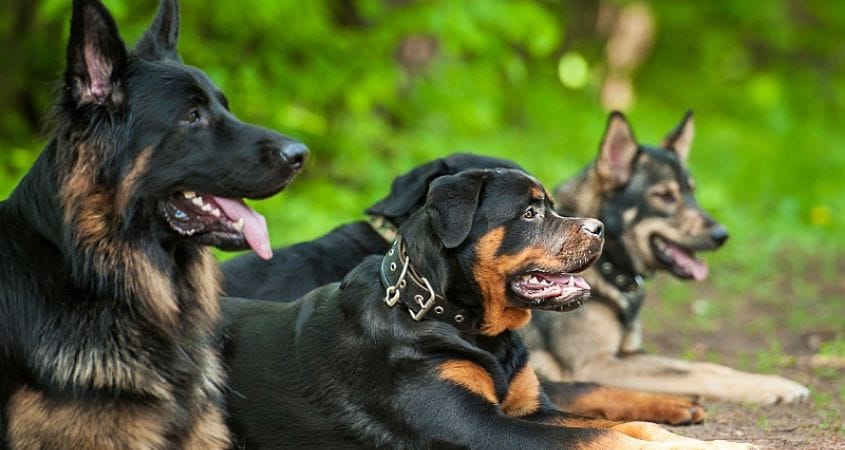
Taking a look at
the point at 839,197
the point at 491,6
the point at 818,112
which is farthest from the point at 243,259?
the point at 818,112

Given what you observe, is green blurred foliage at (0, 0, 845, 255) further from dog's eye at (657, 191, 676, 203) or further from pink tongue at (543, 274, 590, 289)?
pink tongue at (543, 274, 590, 289)

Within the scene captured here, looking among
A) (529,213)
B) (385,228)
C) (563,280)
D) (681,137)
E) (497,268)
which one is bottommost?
(385,228)

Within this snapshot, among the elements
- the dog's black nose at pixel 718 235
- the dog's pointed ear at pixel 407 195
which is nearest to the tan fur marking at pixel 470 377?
the dog's pointed ear at pixel 407 195

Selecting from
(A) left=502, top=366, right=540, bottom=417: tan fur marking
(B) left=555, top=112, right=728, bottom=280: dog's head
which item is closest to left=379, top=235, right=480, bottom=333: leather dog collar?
(A) left=502, top=366, right=540, bottom=417: tan fur marking

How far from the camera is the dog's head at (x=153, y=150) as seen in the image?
411 centimetres

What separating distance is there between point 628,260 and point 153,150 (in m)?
4.10

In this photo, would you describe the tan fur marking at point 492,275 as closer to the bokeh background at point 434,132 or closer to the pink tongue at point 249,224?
the pink tongue at point 249,224

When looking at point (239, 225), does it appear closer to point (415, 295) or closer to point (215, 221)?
point (215, 221)

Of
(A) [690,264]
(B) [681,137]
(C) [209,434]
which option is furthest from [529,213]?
(B) [681,137]

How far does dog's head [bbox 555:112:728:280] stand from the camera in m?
7.50

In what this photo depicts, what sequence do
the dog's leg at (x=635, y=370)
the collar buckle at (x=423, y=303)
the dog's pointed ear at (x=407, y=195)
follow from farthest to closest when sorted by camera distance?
the dog's leg at (x=635, y=370), the dog's pointed ear at (x=407, y=195), the collar buckle at (x=423, y=303)

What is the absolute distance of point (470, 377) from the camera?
4.63 meters

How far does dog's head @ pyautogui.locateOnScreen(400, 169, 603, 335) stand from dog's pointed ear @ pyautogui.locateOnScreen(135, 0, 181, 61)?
131cm

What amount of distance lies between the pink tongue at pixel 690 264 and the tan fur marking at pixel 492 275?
3.09m
